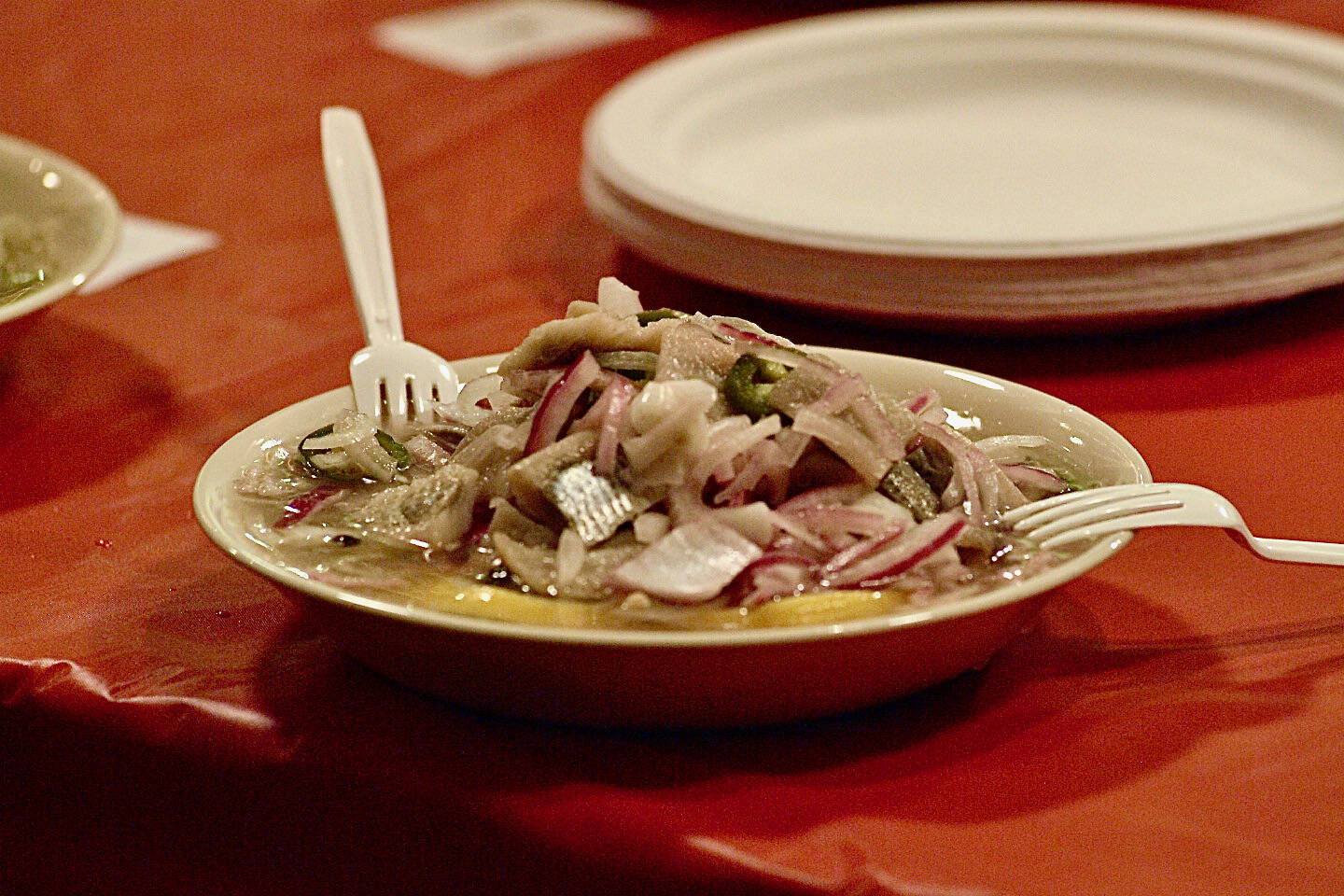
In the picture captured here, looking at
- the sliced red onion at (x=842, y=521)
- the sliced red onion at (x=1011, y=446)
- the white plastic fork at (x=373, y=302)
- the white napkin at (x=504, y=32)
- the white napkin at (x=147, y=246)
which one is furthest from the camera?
the white napkin at (x=504, y=32)

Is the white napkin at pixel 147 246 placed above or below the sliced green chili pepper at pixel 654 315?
below

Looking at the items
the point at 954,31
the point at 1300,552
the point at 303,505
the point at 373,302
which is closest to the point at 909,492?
the point at 1300,552

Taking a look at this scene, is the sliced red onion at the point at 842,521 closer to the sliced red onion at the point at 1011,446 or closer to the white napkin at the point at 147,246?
the sliced red onion at the point at 1011,446

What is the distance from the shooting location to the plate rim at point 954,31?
48.3 inches

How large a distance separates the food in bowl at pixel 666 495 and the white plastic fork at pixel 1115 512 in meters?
0.01

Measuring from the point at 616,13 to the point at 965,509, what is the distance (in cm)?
212

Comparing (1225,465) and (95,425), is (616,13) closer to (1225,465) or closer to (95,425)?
(95,425)

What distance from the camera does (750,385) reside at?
83 cm

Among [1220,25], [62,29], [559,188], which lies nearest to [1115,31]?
[1220,25]

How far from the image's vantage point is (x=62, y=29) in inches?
108

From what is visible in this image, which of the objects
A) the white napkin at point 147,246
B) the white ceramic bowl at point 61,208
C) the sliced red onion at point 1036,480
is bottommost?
the white napkin at point 147,246

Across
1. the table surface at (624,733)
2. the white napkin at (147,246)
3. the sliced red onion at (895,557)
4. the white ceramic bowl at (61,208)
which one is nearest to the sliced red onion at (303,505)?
the table surface at (624,733)

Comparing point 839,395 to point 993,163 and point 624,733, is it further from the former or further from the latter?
point 993,163

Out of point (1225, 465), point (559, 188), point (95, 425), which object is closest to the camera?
point (1225, 465)
